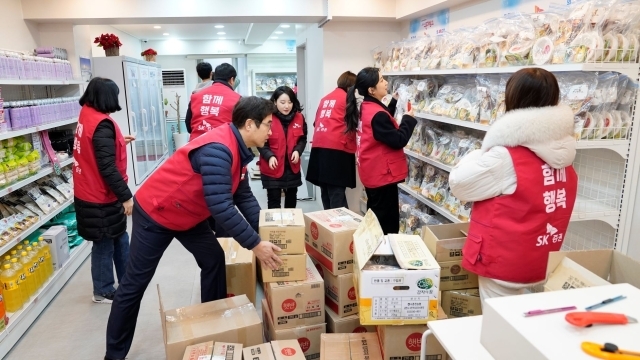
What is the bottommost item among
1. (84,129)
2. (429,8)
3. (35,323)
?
(35,323)

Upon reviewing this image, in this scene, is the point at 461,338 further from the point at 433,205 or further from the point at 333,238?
the point at 433,205

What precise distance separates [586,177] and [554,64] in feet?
2.32

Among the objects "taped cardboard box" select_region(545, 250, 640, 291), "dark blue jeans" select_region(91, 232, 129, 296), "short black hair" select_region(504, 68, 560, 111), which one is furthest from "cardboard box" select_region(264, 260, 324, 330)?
"dark blue jeans" select_region(91, 232, 129, 296)

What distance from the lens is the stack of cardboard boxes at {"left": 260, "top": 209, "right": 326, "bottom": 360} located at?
2.06m

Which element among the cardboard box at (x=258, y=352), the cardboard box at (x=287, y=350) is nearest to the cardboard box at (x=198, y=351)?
the cardboard box at (x=258, y=352)

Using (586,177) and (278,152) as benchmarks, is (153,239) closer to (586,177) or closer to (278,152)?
(278,152)

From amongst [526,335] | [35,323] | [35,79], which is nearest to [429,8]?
[35,79]

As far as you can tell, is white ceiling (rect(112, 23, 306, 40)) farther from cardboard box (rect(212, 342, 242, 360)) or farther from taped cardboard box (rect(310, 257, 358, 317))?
cardboard box (rect(212, 342, 242, 360))

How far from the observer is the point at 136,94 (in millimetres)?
6172

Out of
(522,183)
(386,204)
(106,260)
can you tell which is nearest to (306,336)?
(522,183)

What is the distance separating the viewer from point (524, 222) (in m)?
1.67

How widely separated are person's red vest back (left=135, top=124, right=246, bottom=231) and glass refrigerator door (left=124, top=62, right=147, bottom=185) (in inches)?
158

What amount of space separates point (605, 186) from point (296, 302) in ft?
5.37

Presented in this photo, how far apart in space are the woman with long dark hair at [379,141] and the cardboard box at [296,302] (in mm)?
1201
